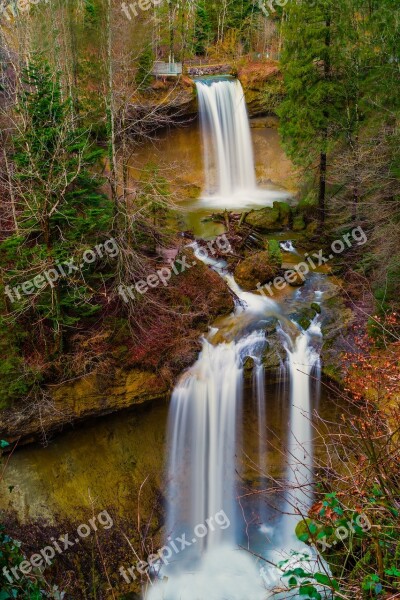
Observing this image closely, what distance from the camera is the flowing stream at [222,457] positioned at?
9.58 meters

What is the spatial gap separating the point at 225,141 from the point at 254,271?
10.4m

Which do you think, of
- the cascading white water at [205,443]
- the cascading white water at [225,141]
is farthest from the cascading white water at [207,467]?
the cascading white water at [225,141]

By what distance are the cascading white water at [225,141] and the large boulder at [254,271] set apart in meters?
8.25

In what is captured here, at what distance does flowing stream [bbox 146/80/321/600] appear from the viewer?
9.58m

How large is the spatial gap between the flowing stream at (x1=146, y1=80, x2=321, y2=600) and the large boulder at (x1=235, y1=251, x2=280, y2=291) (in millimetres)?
1306

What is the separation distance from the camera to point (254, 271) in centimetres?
1375

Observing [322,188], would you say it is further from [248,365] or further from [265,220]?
[248,365]

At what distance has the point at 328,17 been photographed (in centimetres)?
1354

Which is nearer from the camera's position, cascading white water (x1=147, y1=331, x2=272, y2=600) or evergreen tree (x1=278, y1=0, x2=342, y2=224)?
cascading white water (x1=147, y1=331, x2=272, y2=600)

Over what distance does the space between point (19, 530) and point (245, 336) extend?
6.57m

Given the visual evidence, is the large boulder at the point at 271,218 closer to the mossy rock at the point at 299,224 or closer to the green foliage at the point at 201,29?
the mossy rock at the point at 299,224

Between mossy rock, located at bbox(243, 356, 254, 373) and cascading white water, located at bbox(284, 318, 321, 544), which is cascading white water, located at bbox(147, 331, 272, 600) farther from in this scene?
cascading white water, located at bbox(284, 318, 321, 544)

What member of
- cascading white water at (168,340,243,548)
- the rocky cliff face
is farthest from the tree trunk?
cascading white water at (168,340,243,548)

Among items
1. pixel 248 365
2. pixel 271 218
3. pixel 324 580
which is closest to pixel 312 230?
pixel 271 218
